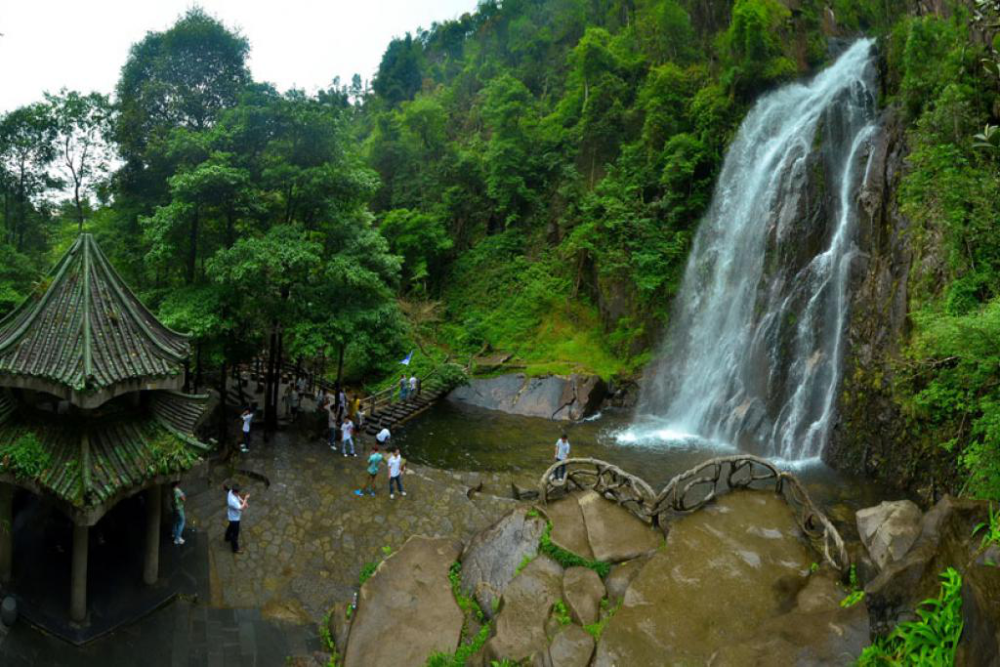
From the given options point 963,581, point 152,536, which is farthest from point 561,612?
point 152,536

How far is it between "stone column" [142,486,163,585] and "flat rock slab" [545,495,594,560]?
7394mm

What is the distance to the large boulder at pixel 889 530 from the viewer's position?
8.12m

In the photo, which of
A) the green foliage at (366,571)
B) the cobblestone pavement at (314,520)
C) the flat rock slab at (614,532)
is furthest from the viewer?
the green foliage at (366,571)

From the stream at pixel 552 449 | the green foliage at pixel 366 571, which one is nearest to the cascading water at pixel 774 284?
the stream at pixel 552 449

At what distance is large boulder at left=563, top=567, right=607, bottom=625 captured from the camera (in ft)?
26.6

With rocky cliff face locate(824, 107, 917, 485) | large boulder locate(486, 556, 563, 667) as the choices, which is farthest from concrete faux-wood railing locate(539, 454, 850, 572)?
rocky cliff face locate(824, 107, 917, 485)

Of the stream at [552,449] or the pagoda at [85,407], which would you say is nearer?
the pagoda at [85,407]

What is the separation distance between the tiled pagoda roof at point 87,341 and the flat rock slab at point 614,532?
26.8 ft

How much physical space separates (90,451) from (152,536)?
2.19 metres

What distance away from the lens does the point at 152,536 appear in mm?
10836

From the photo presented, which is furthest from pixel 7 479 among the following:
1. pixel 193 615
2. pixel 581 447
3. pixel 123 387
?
pixel 581 447

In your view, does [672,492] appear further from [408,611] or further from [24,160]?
[24,160]

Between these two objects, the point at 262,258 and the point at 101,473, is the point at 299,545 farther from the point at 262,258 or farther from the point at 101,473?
the point at 262,258

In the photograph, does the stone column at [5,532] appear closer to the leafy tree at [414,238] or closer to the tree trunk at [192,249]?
the tree trunk at [192,249]
